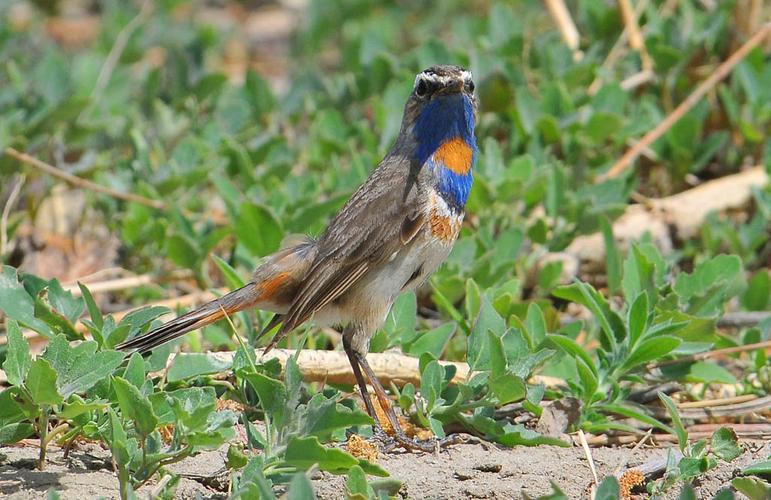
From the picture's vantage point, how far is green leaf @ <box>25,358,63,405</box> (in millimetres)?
3695

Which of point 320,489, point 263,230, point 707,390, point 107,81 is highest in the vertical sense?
point 107,81

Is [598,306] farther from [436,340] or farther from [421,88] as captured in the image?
[421,88]

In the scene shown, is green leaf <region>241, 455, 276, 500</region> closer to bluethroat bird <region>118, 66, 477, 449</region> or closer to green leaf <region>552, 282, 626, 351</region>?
bluethroat bird <region>118, 66, 477, 449</region>

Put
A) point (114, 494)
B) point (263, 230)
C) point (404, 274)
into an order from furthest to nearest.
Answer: point (263, 230) → point (404, 274) → point (114, 494)

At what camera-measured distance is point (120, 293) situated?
6191mm

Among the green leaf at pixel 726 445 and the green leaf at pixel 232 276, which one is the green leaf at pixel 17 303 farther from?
the green leaf at pixel 726 445

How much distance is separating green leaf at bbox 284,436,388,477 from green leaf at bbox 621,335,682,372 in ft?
4.47

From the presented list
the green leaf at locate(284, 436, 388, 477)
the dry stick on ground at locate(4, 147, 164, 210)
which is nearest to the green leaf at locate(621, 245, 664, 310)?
the green leaf at locate(284, 436, 388, 477)

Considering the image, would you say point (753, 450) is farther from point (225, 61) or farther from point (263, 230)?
point (225, 61)

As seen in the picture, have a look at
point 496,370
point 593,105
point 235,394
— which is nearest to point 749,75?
point 593,105

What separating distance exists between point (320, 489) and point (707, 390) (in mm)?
2145

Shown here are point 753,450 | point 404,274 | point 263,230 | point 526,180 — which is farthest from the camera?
point 526,180

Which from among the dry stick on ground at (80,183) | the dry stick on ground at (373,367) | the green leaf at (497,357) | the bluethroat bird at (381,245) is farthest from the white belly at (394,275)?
the dry stick on ground at (80,183)

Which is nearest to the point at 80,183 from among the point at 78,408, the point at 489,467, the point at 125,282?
the point at 125,282
